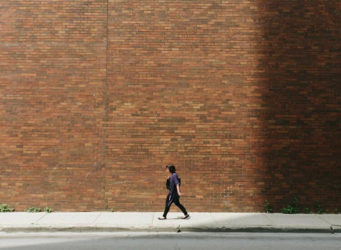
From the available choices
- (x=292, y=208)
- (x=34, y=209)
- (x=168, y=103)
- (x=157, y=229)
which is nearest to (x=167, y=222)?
(x=157, y=229)

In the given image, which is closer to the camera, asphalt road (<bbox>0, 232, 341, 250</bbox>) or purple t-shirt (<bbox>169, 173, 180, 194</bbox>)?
asphalt road (<bbox>0, 232, 341, 250</bbox>)

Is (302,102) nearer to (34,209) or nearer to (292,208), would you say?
(292,208)

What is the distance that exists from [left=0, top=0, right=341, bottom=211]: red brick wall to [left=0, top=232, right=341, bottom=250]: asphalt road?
2074 millimetres

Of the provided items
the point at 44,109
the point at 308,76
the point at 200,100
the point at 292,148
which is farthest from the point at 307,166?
the point at 44,109

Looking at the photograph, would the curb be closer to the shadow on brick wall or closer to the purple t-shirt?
the purple t-shirt

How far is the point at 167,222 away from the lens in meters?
8.32

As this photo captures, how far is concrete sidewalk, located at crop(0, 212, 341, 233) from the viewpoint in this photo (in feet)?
26.0

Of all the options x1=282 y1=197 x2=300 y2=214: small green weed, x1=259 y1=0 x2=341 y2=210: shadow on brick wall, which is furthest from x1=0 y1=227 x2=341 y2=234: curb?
x1=259 y1=0 x2=341 y2=210: shadow on brick wall

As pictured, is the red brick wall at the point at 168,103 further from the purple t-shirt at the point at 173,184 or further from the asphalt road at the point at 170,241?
the asphalt road at the point at 170,241

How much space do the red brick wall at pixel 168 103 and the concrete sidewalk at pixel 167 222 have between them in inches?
20.7

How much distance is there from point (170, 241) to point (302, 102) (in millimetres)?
5990

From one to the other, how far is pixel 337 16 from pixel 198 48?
455 cm

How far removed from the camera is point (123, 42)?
9.99 meters

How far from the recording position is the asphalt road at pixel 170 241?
671 cm
